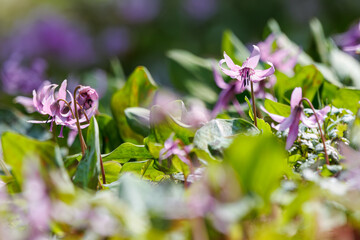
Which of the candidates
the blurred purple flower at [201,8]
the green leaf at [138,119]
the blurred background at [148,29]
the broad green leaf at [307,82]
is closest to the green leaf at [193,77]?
the broad green leaf at [307,82]

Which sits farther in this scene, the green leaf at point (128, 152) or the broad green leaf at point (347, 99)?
the broad green leaf at point (347, 99)

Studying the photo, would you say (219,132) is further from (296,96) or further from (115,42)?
(115,42)

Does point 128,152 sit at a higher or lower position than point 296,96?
lower

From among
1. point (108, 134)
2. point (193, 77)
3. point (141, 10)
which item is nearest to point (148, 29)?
point (141, 10)

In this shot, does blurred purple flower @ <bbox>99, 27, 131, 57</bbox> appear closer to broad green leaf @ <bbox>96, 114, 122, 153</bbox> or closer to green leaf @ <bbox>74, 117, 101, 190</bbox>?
broad green leaf @ <bbox>96, 114, 122, 153</bbox>

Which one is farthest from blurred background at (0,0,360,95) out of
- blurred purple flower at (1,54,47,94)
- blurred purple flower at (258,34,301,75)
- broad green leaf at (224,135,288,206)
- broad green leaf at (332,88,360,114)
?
broad green leaf at (224,135,288,206)

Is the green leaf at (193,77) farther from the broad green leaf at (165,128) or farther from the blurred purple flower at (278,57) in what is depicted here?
the broad green leaf at (165,128)
